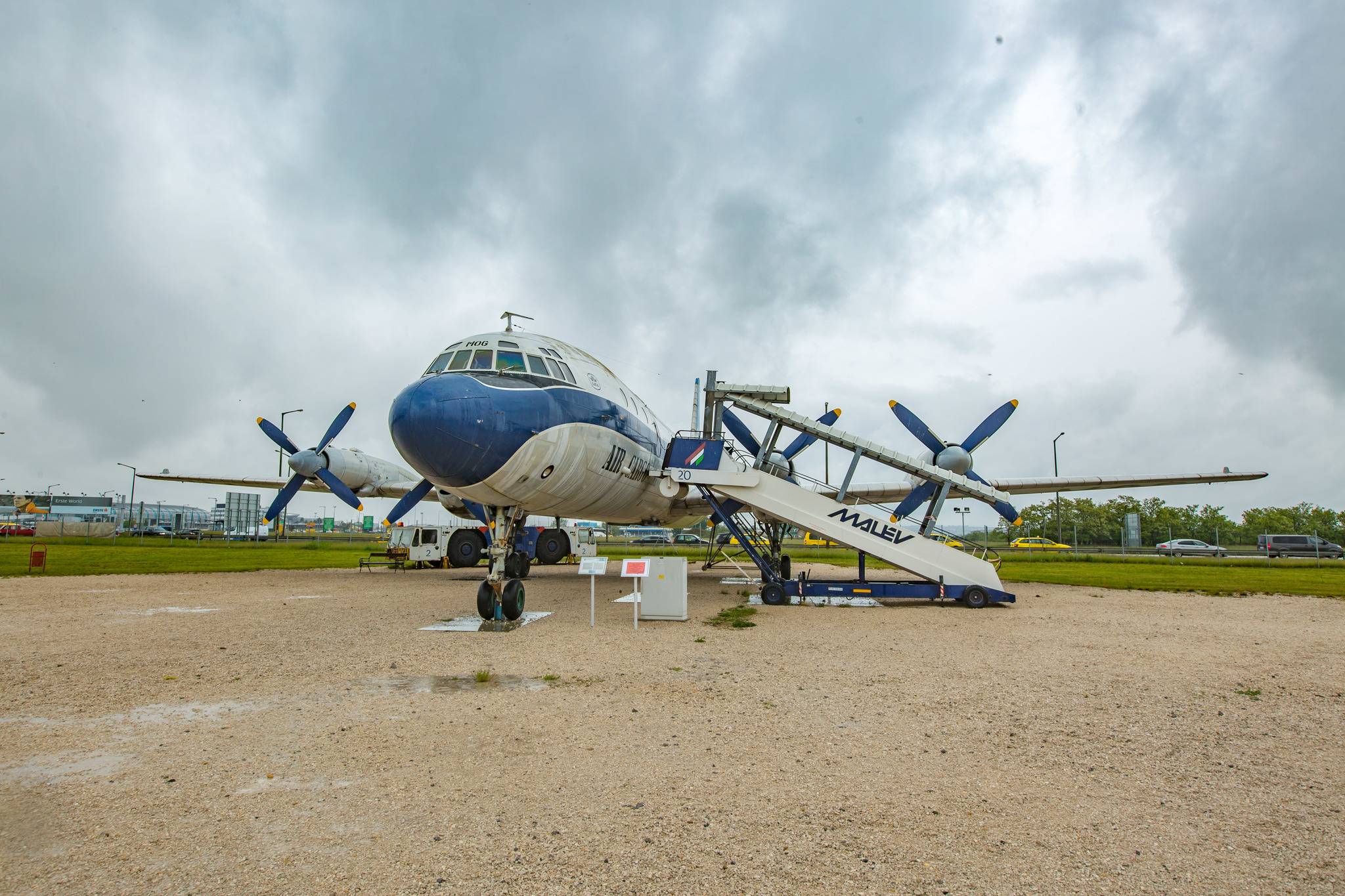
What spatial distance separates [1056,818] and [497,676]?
5.81 meters

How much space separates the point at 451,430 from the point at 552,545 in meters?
17.3

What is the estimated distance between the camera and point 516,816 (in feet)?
12.5

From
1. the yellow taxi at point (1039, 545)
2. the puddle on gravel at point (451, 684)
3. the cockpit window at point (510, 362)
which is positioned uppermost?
the cockpit window at point (510, 362)

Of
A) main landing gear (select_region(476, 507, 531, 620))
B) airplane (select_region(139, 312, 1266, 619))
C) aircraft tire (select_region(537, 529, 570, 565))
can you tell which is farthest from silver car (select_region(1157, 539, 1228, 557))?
main landing gear (select_region(476, 507, 531, 620))

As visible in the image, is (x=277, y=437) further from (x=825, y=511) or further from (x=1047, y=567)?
(x=1047, y=567)

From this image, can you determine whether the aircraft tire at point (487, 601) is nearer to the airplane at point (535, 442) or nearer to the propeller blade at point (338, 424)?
the airplane at point (535, 442)

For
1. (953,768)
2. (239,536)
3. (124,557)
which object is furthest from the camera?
(239,536)

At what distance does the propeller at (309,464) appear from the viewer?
2255cm

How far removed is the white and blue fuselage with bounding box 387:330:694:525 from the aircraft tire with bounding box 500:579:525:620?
1.42 m

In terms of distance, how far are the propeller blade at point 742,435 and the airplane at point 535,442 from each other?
3.3 inches

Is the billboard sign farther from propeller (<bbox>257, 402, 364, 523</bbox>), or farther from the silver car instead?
propeller (<bbox>257, 402, 364, 523</bbox>)

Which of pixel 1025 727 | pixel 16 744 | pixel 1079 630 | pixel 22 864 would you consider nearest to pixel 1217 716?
pixel 1025 727

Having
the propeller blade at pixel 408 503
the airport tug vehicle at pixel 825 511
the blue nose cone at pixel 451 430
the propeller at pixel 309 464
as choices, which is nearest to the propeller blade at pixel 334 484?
the propeller at pixel 309 464

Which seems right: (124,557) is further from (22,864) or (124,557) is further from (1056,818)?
(1056,818)
